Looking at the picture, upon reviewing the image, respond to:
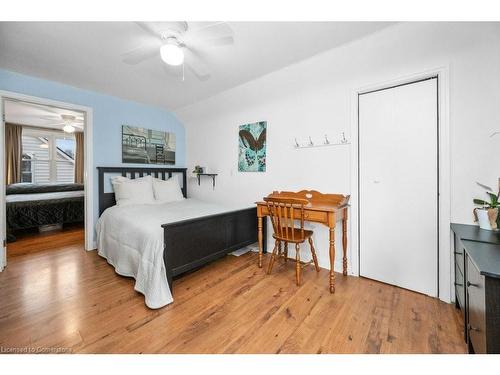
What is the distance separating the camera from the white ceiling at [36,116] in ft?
13.6

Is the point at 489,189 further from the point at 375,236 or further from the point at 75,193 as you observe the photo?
the point at 75,193

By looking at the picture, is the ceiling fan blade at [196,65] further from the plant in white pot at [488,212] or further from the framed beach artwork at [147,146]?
the plant in white pot at [488,212]

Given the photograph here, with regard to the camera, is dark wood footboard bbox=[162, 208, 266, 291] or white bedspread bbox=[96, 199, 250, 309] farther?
dark wood footboard bbox=[162, 208, 266, 291]

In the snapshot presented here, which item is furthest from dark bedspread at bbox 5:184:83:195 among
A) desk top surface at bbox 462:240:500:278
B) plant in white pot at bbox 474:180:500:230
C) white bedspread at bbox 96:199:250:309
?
plant in white pot at bbox 474:180:500:230

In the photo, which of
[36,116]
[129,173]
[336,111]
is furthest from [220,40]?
[36,116]

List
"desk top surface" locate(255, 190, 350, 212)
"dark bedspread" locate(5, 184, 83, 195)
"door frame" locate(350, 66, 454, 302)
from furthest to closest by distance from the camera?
"dark bedspread" locate(5, 184, 83, 195), "desk top surface" locate(255, 190, 350, 212), "door frame" locate(350, 66, 454, 302)

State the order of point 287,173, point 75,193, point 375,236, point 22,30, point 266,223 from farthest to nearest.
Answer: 1. point 75,193
2. point 266,223
3. point 287,173
4. point 375,236
5. point 22,30

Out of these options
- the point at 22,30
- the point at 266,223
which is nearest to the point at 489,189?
the point at 266,223

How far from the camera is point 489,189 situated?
1.65 m

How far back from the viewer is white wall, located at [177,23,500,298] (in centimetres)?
168

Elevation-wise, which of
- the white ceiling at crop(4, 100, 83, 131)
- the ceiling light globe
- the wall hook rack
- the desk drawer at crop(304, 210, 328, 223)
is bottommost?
the desk drawer at crop(304, 210, 328, 223)

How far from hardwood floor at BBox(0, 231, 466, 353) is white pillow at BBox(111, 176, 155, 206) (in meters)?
1.00

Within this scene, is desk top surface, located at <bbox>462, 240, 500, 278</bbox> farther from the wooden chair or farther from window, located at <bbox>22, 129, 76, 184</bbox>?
window, located at <bbox>22, 129, 76, 184</bbox>

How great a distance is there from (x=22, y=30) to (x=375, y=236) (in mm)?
3662
